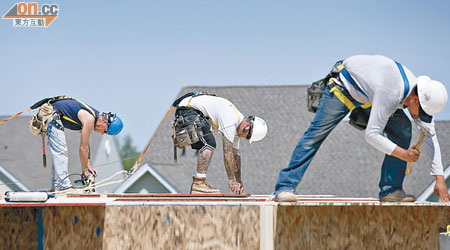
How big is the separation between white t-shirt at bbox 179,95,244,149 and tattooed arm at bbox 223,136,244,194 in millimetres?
86

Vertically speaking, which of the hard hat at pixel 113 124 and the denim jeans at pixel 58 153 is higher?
the hard hat at pixel 113 124

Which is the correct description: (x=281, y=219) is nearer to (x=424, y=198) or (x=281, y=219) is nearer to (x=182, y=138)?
(x=182, y=138)

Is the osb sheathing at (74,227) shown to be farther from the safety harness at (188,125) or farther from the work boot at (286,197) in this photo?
the safety harness at (188,125)

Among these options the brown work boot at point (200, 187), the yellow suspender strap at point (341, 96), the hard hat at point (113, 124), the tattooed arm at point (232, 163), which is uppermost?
the yellow suspender strap at point (341, 96)

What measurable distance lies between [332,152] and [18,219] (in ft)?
72.0

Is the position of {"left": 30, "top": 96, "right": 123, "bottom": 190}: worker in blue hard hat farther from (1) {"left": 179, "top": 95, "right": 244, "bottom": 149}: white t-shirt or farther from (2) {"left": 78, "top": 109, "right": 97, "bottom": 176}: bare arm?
(1) {"left": 179, "top": 95, "right": 244, "bottom": 149}: white t-shirt

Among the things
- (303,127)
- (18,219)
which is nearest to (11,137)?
(303,127)

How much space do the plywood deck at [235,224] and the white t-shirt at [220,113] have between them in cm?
204

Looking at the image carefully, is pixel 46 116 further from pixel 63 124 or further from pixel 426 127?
pixel 426 127

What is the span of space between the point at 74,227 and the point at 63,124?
3.33m

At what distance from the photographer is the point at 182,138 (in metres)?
7.84

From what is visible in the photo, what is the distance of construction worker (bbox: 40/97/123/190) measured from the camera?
831 centimetres

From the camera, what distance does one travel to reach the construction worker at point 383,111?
5457 mm

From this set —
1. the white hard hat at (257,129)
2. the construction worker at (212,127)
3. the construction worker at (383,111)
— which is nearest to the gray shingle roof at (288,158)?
the white hard hat at (257,129)
